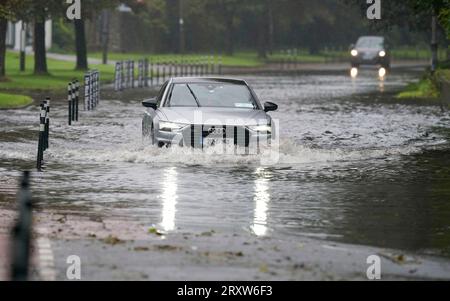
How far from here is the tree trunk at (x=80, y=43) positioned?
59.7 meters

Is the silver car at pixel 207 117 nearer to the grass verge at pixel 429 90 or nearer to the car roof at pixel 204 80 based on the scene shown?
the car roof at pixel 204 80

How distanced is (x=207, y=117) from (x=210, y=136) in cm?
33

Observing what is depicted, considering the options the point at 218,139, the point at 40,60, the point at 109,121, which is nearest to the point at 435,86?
the point at 109,121

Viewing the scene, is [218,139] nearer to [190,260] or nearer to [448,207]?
[448,207]

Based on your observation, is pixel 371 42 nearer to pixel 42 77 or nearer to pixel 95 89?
pixel 42 77

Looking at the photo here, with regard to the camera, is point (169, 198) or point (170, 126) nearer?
point (169, 198)

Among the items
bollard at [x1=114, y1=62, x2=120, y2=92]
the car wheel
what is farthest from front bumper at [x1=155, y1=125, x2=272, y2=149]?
bollard at [x1=114, y1=62, x2=120, y2=92]

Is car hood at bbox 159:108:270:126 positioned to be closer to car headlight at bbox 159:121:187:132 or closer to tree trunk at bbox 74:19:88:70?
car headlight at bbox 159:121:187:132

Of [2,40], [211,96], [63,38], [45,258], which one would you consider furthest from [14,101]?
[63,38]

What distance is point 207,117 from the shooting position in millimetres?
20344

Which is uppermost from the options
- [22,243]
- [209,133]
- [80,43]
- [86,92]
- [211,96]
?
[80,43]

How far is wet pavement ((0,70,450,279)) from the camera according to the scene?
13594 millimetres

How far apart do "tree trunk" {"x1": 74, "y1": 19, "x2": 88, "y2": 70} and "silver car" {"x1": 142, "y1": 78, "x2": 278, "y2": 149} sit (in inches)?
1493

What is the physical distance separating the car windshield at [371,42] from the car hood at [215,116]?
51.6 meters
